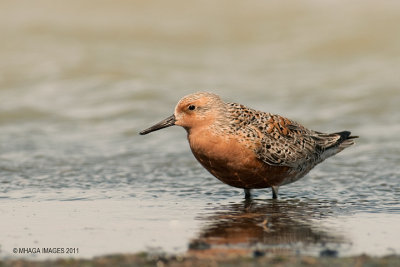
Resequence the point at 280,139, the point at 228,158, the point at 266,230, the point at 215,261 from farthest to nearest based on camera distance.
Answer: the point at 280,139, the point at 228,158, the point at 266,230, the point at 215,261

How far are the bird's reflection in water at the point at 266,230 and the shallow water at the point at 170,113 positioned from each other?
3cm

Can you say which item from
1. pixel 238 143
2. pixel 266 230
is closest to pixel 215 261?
pixel 266 230

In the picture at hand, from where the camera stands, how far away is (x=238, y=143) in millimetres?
9250

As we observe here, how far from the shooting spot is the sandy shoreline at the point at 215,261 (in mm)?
6113

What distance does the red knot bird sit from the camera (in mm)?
9211

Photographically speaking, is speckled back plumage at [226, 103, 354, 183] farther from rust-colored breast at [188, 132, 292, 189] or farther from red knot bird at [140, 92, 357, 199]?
rust-colored breast at [188, 132, 292, 189]

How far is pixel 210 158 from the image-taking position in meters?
9.18

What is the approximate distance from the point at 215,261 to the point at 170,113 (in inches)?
377

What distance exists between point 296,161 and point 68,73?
9626 mm

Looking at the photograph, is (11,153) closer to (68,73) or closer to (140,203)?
(140,203)

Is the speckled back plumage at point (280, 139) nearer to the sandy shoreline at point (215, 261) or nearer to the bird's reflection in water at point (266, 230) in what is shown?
the bird's reflection in water at point (266, 230)

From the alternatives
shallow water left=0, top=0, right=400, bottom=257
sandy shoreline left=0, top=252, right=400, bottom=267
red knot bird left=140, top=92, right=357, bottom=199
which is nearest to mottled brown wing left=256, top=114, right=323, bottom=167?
red knot bird left=140, top=92, right=357, bottom=199

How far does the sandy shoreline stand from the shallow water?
38 cm

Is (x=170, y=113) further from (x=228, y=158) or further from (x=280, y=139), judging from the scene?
(x=228, y=158)
